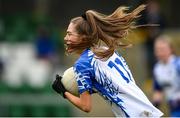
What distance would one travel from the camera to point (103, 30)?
676cm

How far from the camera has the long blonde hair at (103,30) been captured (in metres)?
6.73

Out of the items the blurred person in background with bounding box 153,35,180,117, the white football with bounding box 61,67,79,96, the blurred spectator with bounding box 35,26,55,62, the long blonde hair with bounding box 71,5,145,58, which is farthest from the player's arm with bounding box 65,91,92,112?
the blurred spectator with bounding box 35,26,55,62

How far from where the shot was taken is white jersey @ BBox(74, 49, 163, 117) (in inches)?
263

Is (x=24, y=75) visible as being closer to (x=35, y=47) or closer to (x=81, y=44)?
(x=35, y=47)

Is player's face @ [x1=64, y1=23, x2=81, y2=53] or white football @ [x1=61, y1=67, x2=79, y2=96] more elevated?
player's face @ [x1=64, y1=23, x2=81, y2=53]

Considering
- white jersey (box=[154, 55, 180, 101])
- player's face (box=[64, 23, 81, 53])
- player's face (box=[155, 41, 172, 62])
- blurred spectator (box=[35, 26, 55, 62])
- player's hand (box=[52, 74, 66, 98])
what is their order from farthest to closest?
blurred spectator (box=[35, 26, 55, 62]) → white jersey (box=[154, 55, 180, 101]) → player's face (box=[155, 41, 172, 62]) → player's hand (box=[52, 74, 66, 98]) → player's face (box=[64, 23, 81, 53])

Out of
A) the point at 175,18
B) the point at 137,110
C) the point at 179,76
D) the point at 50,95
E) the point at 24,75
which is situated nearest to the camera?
the point at 137,110

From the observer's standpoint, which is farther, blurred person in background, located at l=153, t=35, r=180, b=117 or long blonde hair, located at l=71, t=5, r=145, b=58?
blurred person in background, located at l=153, t=35, r=180, b=117

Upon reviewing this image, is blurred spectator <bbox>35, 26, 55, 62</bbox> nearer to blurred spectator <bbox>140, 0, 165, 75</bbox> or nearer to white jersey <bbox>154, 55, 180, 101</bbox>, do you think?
blurred spectator <bbox>140, 0, 165, 75</bbox>

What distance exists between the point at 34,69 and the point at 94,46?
445 inches

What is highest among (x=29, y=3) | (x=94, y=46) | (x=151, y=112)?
(x=29, y=3)

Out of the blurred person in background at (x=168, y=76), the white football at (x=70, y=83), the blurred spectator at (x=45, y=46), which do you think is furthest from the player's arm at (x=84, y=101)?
the blurred spectator at (x=45, y=46)

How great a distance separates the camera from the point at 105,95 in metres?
6.71

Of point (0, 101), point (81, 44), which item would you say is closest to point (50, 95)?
point (0, 101)
